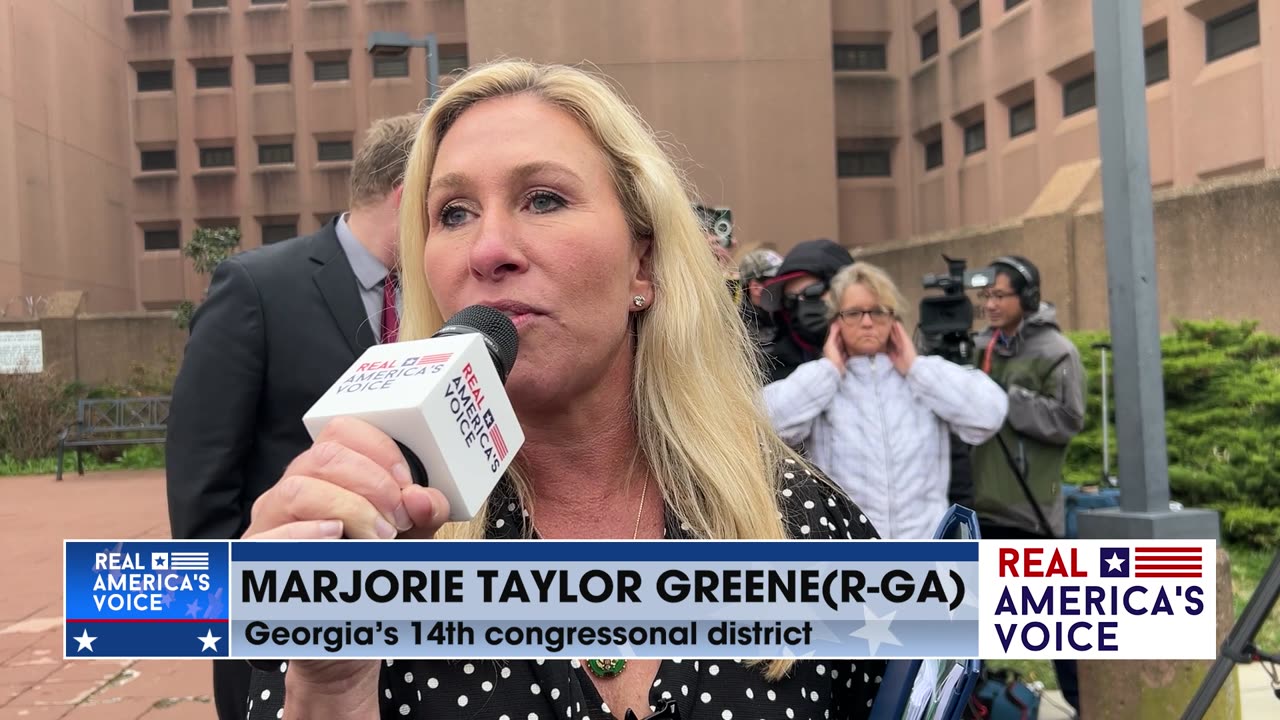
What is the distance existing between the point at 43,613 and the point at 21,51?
19643 mm

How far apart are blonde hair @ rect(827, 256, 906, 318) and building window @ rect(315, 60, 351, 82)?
91.2ft

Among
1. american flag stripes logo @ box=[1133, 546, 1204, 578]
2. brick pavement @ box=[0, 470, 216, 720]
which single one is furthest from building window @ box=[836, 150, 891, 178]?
american flag stripes logo @ box=[1133, 546, 1204, 578]

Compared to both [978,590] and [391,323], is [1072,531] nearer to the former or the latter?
[391,323]

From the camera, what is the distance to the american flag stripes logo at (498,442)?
37.6 inches

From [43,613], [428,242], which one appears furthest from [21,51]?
[428,242]

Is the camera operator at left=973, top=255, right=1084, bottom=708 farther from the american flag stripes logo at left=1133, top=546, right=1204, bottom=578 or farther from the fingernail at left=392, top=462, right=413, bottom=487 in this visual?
the fingernail at left=392, top=462, right=413, bottom=487

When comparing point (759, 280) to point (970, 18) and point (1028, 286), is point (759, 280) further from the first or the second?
point (970, 18)

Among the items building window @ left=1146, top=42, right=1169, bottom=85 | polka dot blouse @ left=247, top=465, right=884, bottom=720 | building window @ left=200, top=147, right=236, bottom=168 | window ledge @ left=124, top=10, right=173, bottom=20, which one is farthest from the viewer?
building window @ left=200, top=147, right=236, bottom=168

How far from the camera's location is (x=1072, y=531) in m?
4.49

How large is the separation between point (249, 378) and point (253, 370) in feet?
0.08

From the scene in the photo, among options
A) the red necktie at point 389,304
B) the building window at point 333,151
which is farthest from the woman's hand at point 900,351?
the building window at point 333,151

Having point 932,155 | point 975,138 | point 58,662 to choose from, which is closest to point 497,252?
point 58,662

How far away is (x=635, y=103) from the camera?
1827 centimetres

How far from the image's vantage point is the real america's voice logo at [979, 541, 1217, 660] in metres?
0.90
